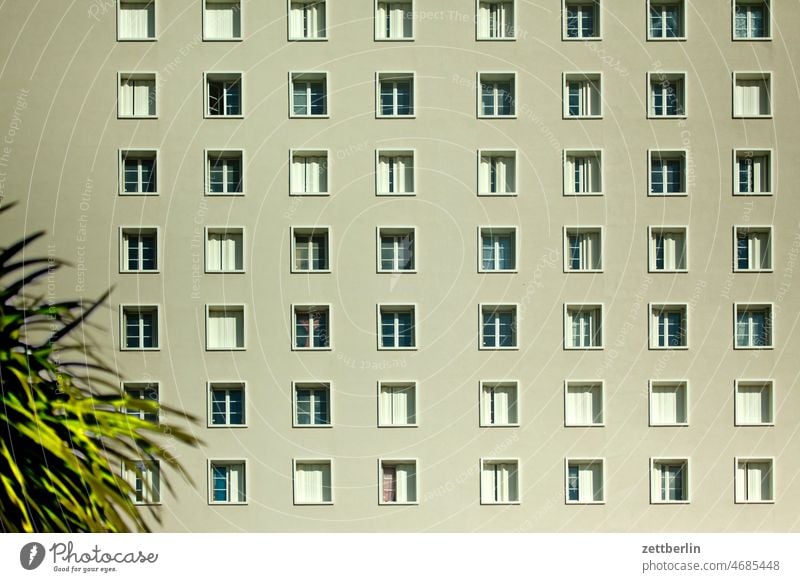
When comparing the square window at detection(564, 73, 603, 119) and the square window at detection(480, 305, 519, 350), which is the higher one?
the square window at detection(564, 73, 603, 119)

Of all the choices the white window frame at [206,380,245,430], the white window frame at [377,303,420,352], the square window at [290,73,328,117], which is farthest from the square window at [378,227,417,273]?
the white window frame at [206,380,245,430]

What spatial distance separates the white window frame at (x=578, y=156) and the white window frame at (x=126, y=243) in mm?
1622

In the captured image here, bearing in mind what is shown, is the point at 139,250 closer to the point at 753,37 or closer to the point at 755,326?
the point at 755,326

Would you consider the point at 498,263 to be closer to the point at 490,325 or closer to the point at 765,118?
the point at 490,325

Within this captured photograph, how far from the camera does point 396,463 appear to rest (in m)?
3.63

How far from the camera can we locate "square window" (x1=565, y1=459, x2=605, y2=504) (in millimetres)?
3596

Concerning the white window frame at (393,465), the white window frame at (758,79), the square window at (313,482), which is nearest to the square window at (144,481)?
the square window at (313,482)

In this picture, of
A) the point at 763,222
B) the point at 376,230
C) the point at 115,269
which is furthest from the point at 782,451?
the point at 115,269

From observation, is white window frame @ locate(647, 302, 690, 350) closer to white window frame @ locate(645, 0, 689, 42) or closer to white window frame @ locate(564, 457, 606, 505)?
white window frame @ locate(564, 457, 606, 505)

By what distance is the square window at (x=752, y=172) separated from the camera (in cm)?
361

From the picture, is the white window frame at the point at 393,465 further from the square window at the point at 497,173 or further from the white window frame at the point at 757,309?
the white window frame at the point at 757,309

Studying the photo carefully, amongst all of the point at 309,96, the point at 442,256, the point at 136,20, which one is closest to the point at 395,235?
the point at 442,256

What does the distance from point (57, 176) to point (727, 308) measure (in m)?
2.70

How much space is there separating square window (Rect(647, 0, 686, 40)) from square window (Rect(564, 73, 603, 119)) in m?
0.29
